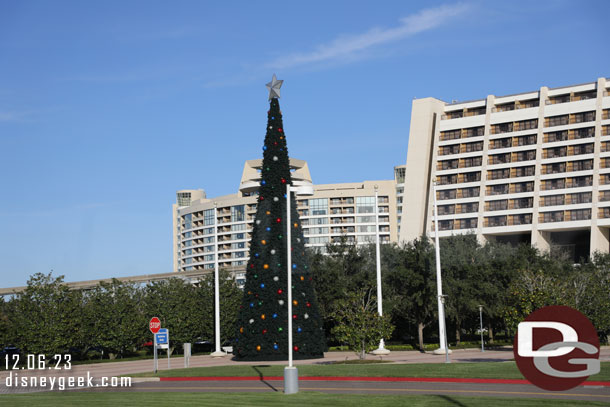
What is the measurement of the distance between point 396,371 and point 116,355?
37.0 m

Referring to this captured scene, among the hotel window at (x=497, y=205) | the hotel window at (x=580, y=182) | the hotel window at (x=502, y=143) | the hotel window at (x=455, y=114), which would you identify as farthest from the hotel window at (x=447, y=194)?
the hotel window at (x=580, y=182)

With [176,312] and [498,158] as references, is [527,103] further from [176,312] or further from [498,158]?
[176,312]

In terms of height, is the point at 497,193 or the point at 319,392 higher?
the point at 497,193

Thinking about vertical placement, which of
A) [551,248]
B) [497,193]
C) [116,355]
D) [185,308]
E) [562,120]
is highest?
[562,120]

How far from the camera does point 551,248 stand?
4345 inches

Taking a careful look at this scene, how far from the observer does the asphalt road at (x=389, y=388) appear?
80.2 feet

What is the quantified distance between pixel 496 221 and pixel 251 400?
97.3 m

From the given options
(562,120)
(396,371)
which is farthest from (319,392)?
(562,120)

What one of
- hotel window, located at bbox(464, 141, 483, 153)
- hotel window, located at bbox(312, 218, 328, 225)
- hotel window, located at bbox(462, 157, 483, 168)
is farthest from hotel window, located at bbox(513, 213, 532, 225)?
hotel window, located at bbox(312, 218, 328, 225)

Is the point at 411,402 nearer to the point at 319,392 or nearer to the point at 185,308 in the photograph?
the point at 319,392

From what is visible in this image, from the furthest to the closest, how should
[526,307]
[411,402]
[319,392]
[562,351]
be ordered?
[526,307], [319,392], [411,402], [562,351]

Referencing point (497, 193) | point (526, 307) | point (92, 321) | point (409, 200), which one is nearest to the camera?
point (526, 307)

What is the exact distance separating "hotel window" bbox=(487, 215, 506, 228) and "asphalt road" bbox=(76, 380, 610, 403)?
89467 mm

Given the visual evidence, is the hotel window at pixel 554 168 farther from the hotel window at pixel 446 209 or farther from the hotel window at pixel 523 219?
the hotel window at pixel 446 209
